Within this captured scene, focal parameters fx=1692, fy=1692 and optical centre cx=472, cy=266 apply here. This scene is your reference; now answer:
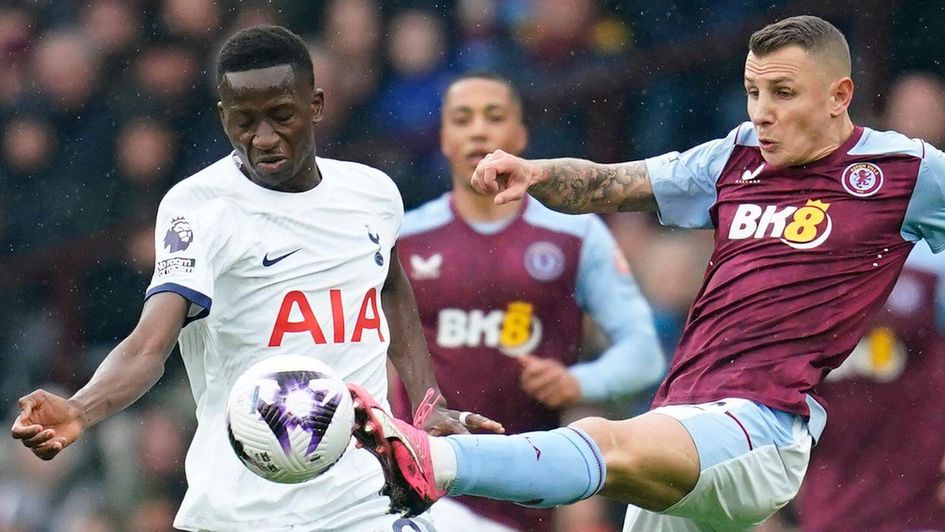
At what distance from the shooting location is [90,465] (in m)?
8.64

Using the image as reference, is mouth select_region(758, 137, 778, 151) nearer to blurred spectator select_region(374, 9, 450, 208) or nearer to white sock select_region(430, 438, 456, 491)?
white sock select_region(430, 438, 456, 491)

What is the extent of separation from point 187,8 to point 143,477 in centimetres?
250

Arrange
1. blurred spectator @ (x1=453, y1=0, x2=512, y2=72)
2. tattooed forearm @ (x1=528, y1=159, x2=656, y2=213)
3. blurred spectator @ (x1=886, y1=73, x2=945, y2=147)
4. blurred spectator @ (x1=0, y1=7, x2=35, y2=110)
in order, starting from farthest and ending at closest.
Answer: blurred spectator @ (x1=0, y1=7, x2=35, y2=110) → blurred spectator @ (x1=453, y1=0, x2=512, y2=72) → blurred spectator @ (x1=886, y1=73, x2=945, y2=147) → tattooed forearm @ (x1=528, y1=159, x2=656, y2=213)

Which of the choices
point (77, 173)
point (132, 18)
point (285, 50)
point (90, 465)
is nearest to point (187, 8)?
point (132, 18)

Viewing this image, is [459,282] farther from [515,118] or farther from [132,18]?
[132,18]

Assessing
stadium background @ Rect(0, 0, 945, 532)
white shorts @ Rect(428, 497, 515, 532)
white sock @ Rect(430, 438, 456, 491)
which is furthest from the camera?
stadium background @ Rect(0, 0, 945, 532)

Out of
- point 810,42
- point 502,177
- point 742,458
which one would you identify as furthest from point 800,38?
point 742,458

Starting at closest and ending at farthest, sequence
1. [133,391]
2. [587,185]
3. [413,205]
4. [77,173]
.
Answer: [133,391]
[587,185]
[413,205]
[77,173]

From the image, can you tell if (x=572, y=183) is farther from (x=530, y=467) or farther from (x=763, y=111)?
(x=530, y=467)

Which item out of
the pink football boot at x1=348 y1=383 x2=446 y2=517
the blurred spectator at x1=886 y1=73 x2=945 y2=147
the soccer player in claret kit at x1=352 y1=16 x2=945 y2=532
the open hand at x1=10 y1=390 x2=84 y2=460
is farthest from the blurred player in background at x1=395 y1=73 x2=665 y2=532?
the open hand at x1=10 y1=390 x2=84 y2=460

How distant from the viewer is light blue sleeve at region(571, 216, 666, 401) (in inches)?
276

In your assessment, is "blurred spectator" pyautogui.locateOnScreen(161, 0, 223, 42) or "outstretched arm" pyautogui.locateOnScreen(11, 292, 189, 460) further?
"blurred spectator" pyautogui.locateOnScreen(161, 0, 223, 42)

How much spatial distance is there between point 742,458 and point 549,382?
196 centimetres

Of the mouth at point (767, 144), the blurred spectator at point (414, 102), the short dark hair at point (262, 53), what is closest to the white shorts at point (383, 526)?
the short dark hair at point (262, 53)
